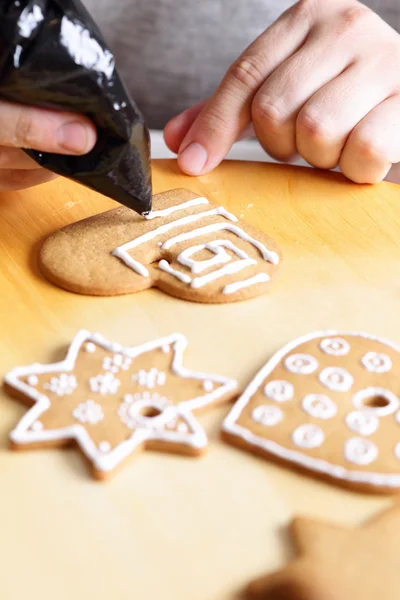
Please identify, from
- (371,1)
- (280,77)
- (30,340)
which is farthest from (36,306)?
(371,1)

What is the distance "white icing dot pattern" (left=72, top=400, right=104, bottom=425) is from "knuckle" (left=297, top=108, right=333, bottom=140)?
544 mm

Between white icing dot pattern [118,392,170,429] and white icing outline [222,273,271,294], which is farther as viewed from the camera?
white icing outline [222,273,271,294]

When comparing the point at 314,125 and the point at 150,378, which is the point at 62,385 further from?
the point at 314,125

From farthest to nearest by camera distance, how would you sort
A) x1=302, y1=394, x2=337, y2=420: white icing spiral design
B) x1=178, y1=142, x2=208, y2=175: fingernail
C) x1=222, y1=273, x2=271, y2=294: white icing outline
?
x1=178, y1=142, x2=208, y2=175: fingernail < x1=222, y1=273, x2=271, y2=294: white icing outline < x1=302, y1=394, x2=337, y2=420: white icing spiral design

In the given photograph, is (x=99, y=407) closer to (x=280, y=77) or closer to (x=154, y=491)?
(x=154, y=491)

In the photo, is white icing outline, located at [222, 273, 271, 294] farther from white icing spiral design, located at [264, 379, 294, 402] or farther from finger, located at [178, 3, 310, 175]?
finger, located at [178, 3, 310, 175]

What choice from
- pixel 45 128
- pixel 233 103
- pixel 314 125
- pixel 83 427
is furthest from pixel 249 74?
pixel 83 427

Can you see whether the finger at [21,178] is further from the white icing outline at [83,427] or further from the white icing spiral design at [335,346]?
the white icing spiral design at [335,346]

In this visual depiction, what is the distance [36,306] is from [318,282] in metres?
0.32

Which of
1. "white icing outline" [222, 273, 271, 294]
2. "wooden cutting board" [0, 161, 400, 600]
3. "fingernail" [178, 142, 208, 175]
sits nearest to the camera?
"wooden cutting board" [0, 161, 400, 600]

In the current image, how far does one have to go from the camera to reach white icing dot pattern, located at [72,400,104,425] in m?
0.59

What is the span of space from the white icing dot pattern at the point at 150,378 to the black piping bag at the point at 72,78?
0.23m

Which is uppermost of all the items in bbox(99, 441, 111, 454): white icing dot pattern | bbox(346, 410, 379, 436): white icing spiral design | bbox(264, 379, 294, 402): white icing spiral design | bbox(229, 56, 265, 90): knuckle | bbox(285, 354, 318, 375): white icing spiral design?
bbox(229, 56, 265, 90): knuckle

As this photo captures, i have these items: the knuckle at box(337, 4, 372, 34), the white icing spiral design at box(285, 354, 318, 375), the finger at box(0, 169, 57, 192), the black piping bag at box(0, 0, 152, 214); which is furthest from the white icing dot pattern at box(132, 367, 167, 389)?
the knuckle at box(337, 4, 372, 34)
